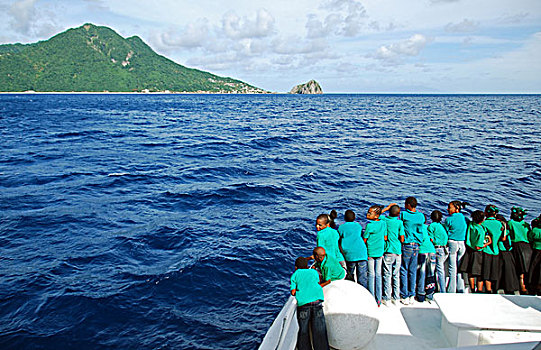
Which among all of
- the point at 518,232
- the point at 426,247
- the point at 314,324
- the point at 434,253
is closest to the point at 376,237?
the point at 426,247

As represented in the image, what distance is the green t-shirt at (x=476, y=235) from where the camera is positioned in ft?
28.1

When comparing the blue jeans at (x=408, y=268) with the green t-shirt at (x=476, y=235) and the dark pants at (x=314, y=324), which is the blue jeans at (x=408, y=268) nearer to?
the green t-shirt at (x=476, y=235)

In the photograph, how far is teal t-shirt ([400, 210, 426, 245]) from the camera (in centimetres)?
858

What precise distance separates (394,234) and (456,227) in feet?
5.19

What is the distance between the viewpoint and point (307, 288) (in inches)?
251


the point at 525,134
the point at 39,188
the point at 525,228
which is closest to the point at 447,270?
the point at 525,228

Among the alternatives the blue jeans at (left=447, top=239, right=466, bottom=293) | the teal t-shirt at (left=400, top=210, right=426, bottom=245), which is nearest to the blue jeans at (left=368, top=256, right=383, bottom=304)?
the teal t-shirt at (left=400, top=210, right=426, bottom=245)

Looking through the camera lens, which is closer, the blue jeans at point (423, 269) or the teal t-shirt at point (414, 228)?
the teal t-shirt at point (414, 228)

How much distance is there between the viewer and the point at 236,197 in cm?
2189

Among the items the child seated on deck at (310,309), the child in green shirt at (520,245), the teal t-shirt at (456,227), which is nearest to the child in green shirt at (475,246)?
the teal t-shirt at (456,227)

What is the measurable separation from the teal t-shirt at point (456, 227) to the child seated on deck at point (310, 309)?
4.27m

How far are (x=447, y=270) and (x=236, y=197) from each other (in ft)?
46.4

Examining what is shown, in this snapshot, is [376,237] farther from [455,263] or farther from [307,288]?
[307,288]

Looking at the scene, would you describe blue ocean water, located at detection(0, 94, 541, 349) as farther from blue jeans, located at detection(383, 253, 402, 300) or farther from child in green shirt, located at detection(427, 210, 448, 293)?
child in green shirt, located at detection(427, 210, 448, 293)
